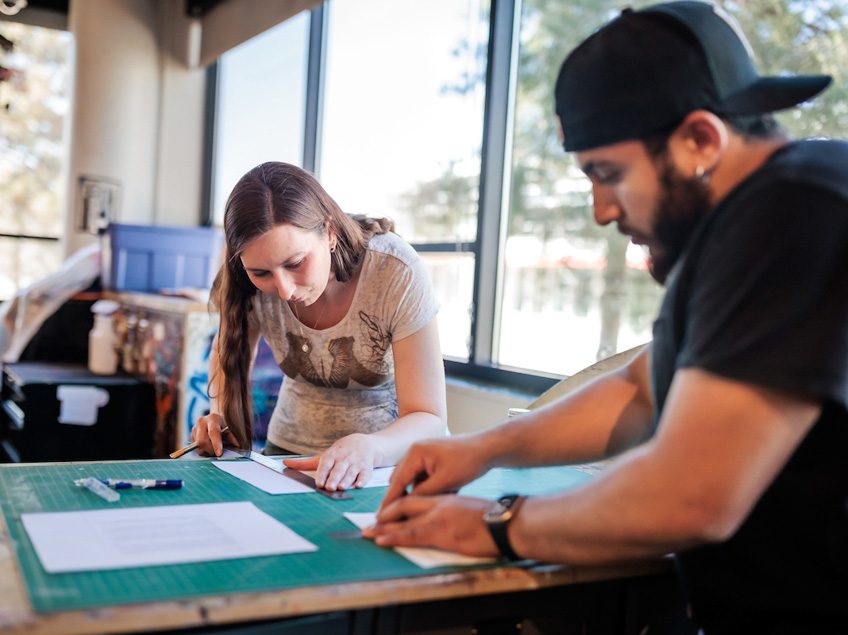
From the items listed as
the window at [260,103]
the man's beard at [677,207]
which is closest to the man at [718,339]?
the man's beard at [677,207]

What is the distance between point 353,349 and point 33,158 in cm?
409

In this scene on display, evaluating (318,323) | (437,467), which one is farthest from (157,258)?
(437,467)

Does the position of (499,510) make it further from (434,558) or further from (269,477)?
(269,477)

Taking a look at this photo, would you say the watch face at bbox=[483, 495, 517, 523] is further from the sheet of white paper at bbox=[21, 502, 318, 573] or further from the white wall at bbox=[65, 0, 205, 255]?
the white wall at bbox=[65, 0, 205, 255]

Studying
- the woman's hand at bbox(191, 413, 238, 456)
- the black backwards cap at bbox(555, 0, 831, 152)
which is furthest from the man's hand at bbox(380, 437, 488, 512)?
the woman's hand at bbox(191, 413, 238, 456)

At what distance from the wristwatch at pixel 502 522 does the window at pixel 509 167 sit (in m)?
1.64

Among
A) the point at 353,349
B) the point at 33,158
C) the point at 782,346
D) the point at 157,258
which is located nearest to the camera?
the point at 782,346

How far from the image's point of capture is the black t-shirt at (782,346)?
0.76 meters

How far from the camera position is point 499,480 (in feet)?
4.62

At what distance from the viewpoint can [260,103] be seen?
4.94 metres

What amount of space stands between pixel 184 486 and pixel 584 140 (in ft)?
2.58

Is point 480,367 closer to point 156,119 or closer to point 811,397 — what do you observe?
point 811,397

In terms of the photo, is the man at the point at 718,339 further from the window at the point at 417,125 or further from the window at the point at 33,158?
the window at the point at 33,158

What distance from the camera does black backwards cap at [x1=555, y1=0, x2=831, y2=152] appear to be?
87 cm
